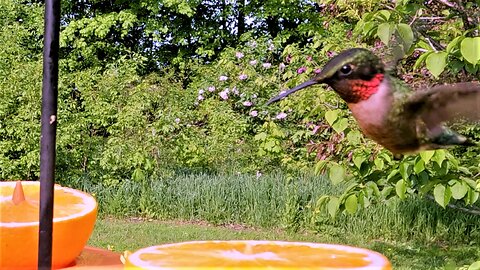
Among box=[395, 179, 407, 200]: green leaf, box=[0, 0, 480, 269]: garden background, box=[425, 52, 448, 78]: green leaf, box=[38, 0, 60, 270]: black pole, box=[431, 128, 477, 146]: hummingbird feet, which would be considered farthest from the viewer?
box=[0, 0, 480, 269]: garden background

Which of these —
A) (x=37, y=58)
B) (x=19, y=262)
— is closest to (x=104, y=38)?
(x=37, y=58)

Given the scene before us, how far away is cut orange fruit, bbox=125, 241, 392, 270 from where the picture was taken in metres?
0.80

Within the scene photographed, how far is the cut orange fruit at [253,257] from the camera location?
803 mm

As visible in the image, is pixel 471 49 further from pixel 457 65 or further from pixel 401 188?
pixel 401 188

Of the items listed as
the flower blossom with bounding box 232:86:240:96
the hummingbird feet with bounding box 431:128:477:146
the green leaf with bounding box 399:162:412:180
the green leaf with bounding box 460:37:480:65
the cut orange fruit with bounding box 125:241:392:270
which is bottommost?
the cut orange fruit with bounding box 125:241:392:270

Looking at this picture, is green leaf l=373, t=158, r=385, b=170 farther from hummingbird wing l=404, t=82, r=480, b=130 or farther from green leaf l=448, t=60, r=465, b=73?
hummingbird wing l=404, t=82, r=480, b=130

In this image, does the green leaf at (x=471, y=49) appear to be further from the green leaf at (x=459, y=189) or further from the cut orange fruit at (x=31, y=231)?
the cut orange fruit at (x=31, y=231)

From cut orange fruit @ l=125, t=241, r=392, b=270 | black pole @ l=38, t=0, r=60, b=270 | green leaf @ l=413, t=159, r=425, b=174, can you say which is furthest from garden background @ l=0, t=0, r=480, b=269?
black pole @ l=38, t=0, r=60, b=270

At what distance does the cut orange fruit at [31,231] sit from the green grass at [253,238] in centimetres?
279

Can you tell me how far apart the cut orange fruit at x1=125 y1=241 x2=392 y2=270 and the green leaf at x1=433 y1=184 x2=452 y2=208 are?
701mm

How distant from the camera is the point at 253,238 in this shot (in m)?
4.35

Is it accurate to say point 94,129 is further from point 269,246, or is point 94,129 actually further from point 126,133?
point 269,246

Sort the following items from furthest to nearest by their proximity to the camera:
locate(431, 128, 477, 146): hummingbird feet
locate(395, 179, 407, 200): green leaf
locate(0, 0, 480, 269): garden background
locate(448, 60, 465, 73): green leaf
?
locate(0, 0, 480, 269): garden background < locate(395, 179, 407, 200): green leaf < locate(448, 60, 465, 73): green leaf < locate(431, 128, 477, 146): hummingbird feet

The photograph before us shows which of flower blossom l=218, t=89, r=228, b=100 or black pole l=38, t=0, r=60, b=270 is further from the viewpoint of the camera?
flower blossom l=218, t=89, r=228, b=100
